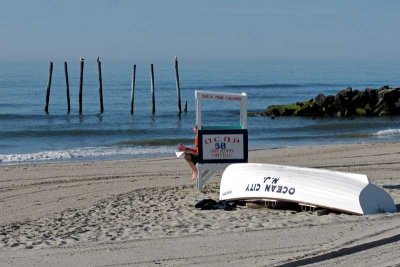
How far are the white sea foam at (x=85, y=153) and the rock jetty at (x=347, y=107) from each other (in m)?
18.9

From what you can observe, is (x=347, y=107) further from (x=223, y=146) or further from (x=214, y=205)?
(x=214, y=205)

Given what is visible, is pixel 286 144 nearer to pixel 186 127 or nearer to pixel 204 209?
pixel 186 127

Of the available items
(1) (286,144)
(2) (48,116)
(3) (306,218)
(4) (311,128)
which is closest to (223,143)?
(3) (306,218)

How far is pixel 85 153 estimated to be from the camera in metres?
26.0

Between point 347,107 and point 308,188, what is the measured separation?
33722 millimetres

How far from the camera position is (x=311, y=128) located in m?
37.9

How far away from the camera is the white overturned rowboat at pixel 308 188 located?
1220cm

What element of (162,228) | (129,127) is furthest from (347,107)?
(162,228)

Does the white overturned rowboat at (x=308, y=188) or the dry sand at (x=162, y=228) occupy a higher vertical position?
the white overturned rowboat at (x=308, y=188)

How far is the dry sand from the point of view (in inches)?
365

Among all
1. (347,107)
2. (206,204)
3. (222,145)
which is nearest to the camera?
(206,204)

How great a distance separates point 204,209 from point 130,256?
3.87 meters

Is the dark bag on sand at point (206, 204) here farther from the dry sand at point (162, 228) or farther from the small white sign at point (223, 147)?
the small white sign at point (223, 147)

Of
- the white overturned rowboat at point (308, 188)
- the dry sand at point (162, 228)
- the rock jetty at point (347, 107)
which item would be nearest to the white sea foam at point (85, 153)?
the dry sand at point (162, 228)
